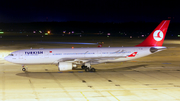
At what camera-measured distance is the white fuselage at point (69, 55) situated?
3438 centimetres

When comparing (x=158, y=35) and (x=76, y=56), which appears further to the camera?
(x=158, y=35)

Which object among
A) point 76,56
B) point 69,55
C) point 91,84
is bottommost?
point 91,84

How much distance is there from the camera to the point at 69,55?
35.0 meters

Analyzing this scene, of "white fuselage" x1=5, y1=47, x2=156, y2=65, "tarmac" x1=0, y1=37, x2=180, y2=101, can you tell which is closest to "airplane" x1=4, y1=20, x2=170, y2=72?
"white fuselage" x1=5, y1=47, x2=156, y2=65

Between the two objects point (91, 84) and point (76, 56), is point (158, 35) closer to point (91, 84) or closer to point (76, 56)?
point (76, 56)

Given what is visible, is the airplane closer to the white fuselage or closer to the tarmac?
the white fuselage

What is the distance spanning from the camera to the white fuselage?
3438 centimetres

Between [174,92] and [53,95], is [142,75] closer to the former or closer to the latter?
[174,92]

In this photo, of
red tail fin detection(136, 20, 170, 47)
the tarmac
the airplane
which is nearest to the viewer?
the tarmac

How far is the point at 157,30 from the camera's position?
37.8 m

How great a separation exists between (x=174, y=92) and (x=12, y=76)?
63.5 feet

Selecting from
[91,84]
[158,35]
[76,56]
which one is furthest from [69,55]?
[158,35]

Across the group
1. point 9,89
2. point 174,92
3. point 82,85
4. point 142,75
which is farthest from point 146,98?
point 9,89

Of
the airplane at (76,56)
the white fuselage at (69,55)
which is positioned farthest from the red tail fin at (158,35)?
the white fuselage at (69,55)
